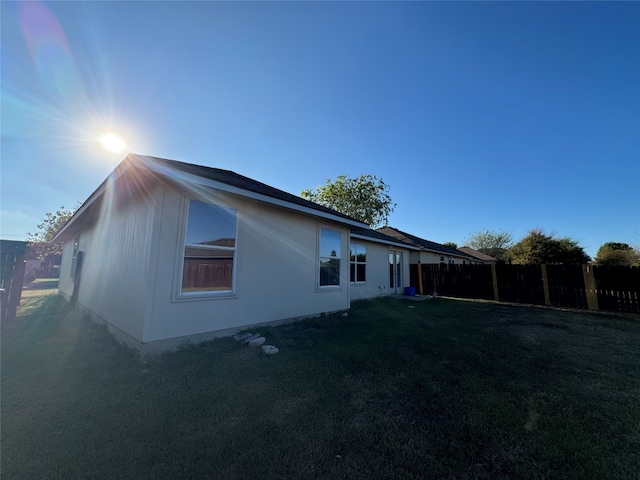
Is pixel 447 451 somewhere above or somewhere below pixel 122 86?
below

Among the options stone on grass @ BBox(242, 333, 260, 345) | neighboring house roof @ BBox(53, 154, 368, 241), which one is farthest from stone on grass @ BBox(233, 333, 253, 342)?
neighboring house roof @ BBox(53, 154, 368, 241)

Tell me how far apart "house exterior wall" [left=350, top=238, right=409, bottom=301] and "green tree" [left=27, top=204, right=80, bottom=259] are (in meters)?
37.2

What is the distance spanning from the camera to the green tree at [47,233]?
96.5ft

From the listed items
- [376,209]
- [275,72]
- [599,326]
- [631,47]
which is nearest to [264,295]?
[275,72]

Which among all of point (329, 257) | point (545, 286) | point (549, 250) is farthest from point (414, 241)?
point (549, 250)

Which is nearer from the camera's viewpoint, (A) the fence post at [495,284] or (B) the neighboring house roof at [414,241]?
(A) the fence post at [495,284]

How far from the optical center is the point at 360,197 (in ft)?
91.5

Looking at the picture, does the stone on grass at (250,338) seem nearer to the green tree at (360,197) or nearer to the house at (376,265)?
the house at (376,265)

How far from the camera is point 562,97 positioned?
8.21 meters

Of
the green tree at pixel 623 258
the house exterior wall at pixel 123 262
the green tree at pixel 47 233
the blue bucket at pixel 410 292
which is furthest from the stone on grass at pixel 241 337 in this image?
the green tree at pixel 47 233

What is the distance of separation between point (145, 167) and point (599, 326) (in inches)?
459

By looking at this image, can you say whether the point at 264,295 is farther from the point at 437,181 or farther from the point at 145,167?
the point at 437,181

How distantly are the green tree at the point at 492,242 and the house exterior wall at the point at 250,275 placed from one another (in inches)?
1791

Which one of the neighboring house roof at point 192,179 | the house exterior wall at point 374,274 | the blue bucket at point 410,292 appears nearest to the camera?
the neighboring house roof at point 192,179
